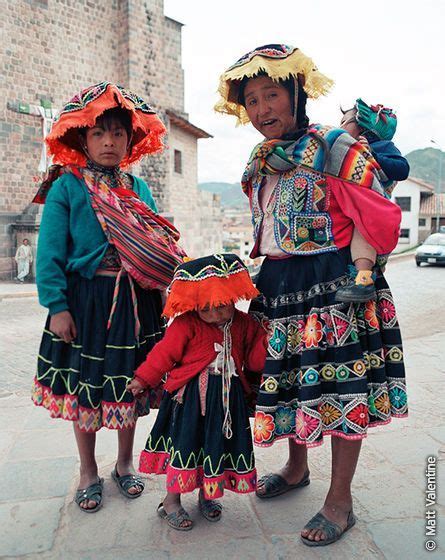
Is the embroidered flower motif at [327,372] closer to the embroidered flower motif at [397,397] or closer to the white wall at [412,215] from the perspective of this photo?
the embroidered flower motif at [397,397]

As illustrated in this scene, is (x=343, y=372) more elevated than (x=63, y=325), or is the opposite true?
(x=63, y=325)

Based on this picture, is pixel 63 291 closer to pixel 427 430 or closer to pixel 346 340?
pixel 346 340

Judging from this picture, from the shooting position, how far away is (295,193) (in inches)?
81.9

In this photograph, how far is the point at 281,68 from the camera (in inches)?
78.6

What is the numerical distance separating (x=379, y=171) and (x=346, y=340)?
2.39 feet

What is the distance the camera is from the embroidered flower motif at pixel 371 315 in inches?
81.0

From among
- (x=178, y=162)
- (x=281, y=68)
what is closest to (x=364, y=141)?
(x=281, y=68)

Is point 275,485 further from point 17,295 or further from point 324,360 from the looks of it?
point 17,295

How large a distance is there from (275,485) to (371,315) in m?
1.07

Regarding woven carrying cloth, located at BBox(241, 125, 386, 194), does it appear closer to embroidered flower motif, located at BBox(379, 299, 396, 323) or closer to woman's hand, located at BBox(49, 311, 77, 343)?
embroidered flower motif, located at BBox(379, 299, 396, 323)

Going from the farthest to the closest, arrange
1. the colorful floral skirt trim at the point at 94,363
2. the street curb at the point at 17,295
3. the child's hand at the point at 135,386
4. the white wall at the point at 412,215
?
1. the white wall at the point at 412,215
2. the street curb at the point at 17,295
3. the colorful floral skirt trim at the point at 94,363
4. the child's hand at the point at 135,386

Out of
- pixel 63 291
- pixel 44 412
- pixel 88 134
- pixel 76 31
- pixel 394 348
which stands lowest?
pixel 44 412

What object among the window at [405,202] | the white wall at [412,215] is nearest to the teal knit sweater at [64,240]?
the white wall at [412,215]

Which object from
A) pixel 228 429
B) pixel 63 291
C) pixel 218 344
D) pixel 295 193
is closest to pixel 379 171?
pixel 295 193
